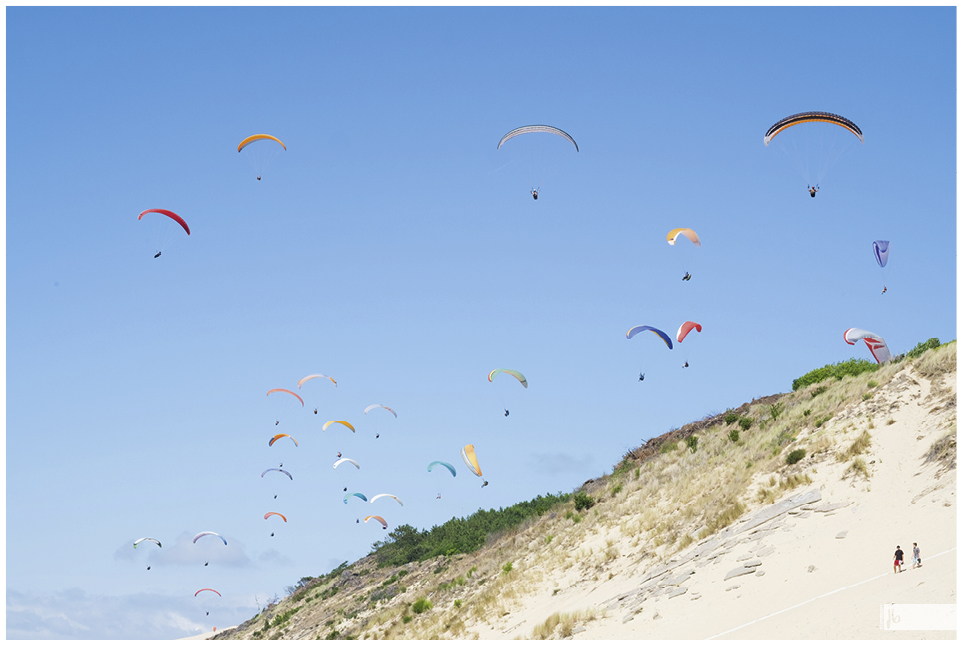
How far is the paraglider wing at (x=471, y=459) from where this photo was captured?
41.0m

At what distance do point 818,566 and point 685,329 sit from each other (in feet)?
52.1

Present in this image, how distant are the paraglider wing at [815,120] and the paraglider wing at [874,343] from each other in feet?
41.8

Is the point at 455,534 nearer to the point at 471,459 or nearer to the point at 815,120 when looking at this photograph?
the point at 471,459

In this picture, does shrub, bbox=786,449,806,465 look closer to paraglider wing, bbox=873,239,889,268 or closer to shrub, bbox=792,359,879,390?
shrub, bbox=792,359,879,390

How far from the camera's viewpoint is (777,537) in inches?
1071

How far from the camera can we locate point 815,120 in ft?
108

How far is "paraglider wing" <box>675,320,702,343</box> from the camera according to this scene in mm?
38191

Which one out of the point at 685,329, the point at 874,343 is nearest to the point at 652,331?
the point at 685,329

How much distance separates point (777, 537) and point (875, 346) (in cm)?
1869

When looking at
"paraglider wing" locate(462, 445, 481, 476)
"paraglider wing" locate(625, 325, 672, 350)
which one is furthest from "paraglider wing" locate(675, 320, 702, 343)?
"paraglider wing" locate(462, 445, 481, 476)

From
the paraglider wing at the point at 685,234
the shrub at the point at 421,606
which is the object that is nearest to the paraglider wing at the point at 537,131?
the paraglider wing at the point at 685,234

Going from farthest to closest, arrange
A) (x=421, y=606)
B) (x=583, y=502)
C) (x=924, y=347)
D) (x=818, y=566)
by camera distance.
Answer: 1. (x=583, y=502)
2. (x=421, y=606)
3. (x=924, y=347)
4. (x=818, y=566)

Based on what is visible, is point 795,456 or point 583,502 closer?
point 795,456

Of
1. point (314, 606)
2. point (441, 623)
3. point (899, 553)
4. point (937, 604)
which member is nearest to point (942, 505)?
point (899, 553)
